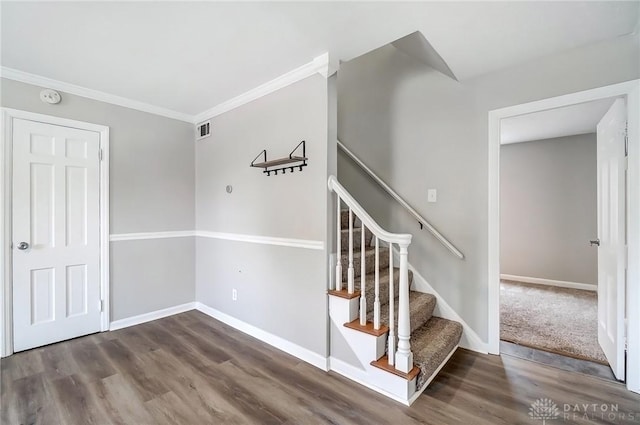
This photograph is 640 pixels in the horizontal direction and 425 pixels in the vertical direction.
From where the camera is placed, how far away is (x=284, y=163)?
2463 millimetres

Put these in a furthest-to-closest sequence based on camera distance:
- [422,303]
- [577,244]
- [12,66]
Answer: [577,244], [422,303], [12,66]

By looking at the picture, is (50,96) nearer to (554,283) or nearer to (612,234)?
(612,234)

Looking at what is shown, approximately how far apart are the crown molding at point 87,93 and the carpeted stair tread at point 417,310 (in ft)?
10.2

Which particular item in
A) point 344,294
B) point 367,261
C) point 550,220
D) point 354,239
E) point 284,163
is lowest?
point 344,294

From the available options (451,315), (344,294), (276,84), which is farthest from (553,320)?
(276,84)

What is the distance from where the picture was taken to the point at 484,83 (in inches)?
95.3

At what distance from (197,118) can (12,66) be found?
156 centimetres

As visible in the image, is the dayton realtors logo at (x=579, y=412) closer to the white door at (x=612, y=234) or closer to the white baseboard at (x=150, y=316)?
the white door at (x=612, y=234)

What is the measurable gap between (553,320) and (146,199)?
4.70m

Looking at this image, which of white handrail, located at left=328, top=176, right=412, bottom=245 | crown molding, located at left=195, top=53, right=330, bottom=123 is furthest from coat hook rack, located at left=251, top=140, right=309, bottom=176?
crown molding, located at left=195, top=53, right=330, bottom=123

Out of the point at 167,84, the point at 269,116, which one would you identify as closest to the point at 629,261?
the point at 269,116

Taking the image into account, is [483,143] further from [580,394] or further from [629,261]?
[580,394]

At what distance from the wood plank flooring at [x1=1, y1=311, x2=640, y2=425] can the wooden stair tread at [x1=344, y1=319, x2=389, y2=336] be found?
39cm

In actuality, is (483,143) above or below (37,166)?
above
